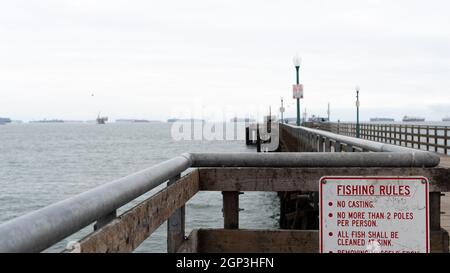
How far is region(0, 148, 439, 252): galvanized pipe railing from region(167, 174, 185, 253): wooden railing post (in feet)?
1.05

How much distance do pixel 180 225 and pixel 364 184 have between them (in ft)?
5.56

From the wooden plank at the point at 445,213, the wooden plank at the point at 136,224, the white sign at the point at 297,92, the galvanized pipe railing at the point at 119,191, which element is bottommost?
the wooden plank at the point at 445,213

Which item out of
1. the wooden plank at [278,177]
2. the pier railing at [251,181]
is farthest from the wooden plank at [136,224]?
the wooden plank at [278,177]

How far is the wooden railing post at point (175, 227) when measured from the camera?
171 inches

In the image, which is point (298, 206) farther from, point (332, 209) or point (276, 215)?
point (332, 209)

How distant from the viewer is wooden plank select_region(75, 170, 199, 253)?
103 inches

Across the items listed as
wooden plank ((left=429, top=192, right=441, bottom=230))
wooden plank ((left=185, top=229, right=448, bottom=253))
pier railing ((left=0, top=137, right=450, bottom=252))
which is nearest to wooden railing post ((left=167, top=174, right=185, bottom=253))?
pier railing ((left=0, top=137, right=450, bottom=252))

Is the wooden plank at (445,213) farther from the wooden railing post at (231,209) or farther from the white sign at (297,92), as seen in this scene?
the white sign at (297,92)

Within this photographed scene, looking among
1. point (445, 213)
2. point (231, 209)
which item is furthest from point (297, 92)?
point (231, 209)

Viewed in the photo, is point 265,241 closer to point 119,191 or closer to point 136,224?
point 136,224

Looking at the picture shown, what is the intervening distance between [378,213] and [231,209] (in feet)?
6.53

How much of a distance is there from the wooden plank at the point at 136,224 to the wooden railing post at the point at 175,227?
0.22 ft

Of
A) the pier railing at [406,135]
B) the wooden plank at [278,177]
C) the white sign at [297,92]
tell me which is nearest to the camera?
the wooden plank at [278,177]
